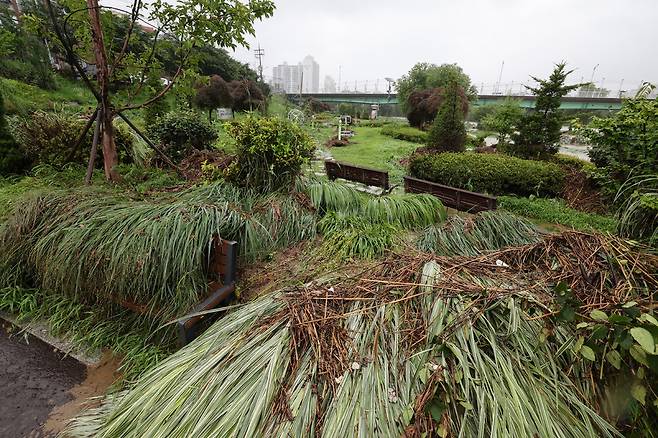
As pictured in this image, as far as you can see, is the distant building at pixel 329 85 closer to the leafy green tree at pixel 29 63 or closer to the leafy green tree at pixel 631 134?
the leafy green tree at pixel 29 63

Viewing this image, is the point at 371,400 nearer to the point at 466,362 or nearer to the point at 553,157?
the point at 466,362

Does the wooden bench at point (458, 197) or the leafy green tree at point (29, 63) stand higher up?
the leafy green tree at point (29, 63)

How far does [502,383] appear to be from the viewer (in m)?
1.12

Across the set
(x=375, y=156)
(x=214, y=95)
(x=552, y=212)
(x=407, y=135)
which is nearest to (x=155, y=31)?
(x=552, y=212)

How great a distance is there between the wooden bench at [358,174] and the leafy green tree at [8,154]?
5.25 meters

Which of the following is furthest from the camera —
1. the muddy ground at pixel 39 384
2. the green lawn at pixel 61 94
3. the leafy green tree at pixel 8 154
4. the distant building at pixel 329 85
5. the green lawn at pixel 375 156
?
the distant building at pixel 329 85

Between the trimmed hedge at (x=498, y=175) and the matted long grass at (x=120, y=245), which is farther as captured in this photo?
the trimmed hedge at (x=498, y=175)

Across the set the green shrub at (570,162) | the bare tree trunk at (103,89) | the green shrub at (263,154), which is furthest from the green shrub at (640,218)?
the green shrub at (570,162)

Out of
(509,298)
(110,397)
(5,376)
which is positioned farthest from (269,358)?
(5,376)

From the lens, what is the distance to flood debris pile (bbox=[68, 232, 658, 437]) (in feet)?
3.55

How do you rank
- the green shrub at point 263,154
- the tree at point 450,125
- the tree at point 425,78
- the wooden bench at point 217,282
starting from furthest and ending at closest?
the tree at point 425,78 → the tree at point 450,125 → the green shrub at point 263,154 → the wooden bench at point 217,282

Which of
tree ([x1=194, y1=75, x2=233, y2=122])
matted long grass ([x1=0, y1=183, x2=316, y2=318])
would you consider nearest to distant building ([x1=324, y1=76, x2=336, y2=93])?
tree ([x1=194, y1=75, x2=233, y2=122])

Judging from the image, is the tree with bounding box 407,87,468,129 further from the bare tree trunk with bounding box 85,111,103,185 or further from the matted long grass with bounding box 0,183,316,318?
the matted long grass with bounding box 0,183,316,318

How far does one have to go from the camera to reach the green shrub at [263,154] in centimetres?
358
